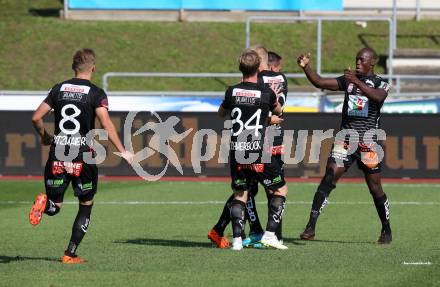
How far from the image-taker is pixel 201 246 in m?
13.4

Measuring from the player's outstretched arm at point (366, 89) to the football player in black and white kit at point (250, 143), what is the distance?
41.6 inches

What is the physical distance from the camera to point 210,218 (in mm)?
16828

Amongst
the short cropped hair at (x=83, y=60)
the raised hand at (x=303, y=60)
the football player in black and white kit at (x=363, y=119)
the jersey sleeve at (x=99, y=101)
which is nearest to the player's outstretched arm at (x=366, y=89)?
the football player in black and white kit at (x=363, y=119)

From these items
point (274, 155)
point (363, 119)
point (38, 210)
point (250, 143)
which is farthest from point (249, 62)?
point (38, 210)

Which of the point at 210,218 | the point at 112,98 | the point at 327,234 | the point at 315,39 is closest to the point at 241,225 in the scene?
the point at 327,234

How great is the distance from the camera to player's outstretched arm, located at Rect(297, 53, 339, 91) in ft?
41.8

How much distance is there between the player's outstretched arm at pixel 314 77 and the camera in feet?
41.8

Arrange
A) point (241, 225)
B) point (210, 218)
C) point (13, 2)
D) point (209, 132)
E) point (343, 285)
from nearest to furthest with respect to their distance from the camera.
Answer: point (343, 285)
point (241, 225)
point (210, 218)
point (209, 132)
point (13, 2)

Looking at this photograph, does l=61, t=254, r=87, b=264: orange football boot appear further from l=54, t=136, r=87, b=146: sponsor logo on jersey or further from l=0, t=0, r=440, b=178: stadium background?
l=0, t=0, r=440, b=178: stadium background

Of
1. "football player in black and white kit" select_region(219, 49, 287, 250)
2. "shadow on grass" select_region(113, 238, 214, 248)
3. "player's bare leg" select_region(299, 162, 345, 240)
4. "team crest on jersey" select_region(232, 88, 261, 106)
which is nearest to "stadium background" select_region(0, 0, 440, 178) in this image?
"player's bare leg" select_region(299, 162, 345, 240)

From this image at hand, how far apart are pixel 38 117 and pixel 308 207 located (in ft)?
25.8

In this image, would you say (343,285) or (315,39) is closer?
(343,285)

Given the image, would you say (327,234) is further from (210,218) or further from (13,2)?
(13,2)

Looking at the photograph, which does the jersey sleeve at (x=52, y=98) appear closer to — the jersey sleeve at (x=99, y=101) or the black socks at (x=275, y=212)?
the jersey sleeve at (x=99, y=101)
